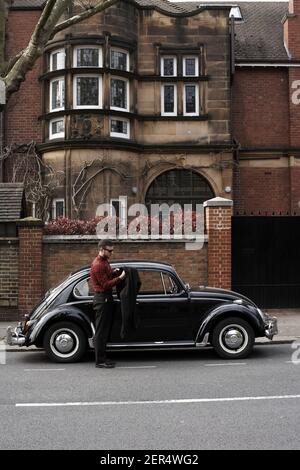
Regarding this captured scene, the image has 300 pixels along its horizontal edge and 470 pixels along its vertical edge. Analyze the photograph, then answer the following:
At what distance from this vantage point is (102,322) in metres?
8.73

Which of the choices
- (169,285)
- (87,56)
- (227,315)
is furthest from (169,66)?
(227,315)

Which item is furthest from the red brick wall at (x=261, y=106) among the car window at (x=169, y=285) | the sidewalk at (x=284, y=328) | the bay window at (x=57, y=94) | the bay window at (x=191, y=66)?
the car window at (x=169, y=285)

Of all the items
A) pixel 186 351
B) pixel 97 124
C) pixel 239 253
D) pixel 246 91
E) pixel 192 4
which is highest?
pixel 192 4

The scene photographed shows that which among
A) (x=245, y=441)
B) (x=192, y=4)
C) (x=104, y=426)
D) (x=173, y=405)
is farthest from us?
(x=192, y=4)

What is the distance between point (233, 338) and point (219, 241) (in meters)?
4.68

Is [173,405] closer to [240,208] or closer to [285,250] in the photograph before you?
[285,250]

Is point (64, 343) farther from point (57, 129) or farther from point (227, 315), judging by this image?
point (57, 129)

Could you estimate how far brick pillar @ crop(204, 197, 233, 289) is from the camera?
13.6 meters

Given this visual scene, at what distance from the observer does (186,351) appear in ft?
33.6

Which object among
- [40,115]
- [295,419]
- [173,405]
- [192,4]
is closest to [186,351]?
[173,405]

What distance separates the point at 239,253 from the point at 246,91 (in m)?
10.1

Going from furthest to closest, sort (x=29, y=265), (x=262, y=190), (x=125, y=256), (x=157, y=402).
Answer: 1. (x=262, y=190)
2. (x=125, y=256)
3. (x=29, y=265)
4. (x=157, y=402)

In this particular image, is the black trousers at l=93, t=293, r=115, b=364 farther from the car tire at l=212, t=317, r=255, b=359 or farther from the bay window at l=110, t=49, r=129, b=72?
the bay window at l=110, t=49, r=129, b=72

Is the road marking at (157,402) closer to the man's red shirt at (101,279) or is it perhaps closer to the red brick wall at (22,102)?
the man's red shirt at (101,279)
